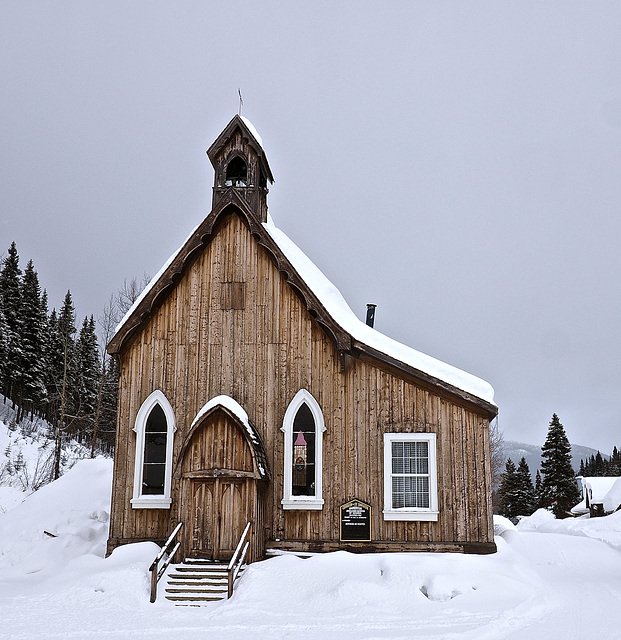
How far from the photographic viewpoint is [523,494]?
6962 cm

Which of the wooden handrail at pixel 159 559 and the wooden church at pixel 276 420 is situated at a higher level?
the wooden church at pixel 276 420

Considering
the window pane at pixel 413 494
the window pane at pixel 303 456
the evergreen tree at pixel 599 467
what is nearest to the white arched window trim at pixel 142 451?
the window pane at pixel 303 456

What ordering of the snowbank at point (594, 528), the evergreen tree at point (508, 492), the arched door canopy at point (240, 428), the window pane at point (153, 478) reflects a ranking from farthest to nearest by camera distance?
the evergreen tree at point (508, 492), the snowbank at point (594, 528), the window pane at point (153, 478), the arched door canopy at point (240, 428)

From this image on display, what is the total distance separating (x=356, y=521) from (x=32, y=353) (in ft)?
141

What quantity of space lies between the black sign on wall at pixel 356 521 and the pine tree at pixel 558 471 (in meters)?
51.6

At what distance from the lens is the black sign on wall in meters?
16.0

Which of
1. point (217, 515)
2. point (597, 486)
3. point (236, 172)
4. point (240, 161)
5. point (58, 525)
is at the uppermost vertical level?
point (240, 161)

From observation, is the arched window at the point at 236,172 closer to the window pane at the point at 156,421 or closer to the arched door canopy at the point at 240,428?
the arched door canopy at the point at 240,428

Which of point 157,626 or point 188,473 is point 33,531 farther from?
point 157,626

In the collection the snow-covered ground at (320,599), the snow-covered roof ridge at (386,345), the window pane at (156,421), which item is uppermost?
the snow-covered roof ridge at (386,345)

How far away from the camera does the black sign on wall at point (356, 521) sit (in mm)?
16031

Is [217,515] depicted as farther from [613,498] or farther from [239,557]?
[613,498]

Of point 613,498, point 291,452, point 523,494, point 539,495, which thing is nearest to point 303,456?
point 291,452

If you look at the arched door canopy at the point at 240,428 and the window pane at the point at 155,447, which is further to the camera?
the window pane at the point at 155,447
